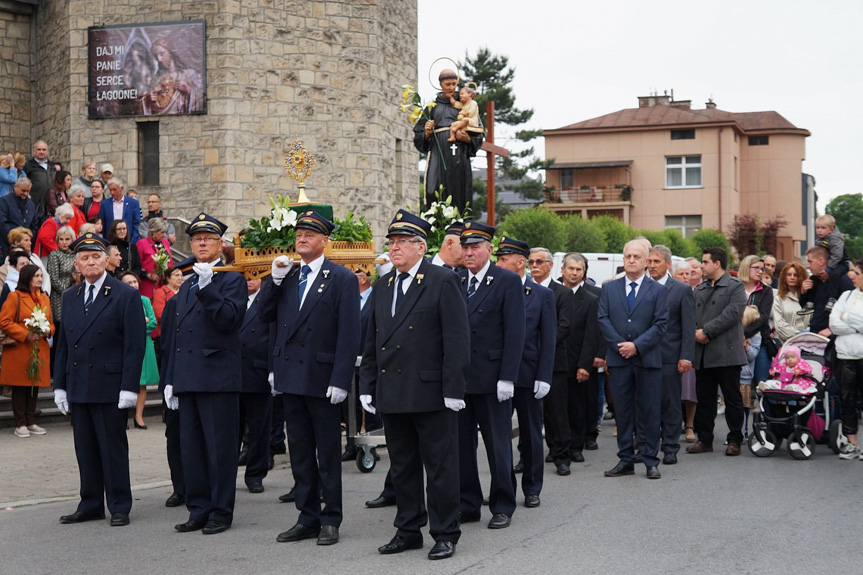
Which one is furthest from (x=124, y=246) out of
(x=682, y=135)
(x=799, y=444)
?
(x=682, y=135)

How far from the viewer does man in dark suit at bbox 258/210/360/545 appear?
7078 millimetres

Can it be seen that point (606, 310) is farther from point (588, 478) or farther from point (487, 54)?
point (487, 54)

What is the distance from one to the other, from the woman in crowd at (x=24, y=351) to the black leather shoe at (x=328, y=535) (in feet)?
20.7

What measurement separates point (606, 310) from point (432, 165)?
2.64 metres

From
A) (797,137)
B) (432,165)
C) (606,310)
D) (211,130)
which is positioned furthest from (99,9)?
(797,137)

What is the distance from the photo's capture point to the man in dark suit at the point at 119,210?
16.9m

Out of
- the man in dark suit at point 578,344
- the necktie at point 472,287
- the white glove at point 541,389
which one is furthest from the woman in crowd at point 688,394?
the necktie at point 472,287

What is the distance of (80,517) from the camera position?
25.8ft

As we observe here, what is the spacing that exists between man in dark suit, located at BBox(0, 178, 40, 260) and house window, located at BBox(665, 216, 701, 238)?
2042 inches

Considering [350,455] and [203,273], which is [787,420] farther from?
[203,273]

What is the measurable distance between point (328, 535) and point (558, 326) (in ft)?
15.0

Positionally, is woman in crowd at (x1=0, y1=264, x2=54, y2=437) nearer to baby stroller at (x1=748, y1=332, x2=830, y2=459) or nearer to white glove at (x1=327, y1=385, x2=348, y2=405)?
white glove at (x1=327, y1=385, x2=348, y2=405)

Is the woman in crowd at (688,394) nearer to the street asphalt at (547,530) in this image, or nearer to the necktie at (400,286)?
the street asphalt at (547,530)

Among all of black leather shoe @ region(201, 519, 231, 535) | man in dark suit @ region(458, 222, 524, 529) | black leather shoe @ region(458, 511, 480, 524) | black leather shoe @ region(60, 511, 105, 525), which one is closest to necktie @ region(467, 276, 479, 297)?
man in dark suit @ region(458, 222, 524, 529)
